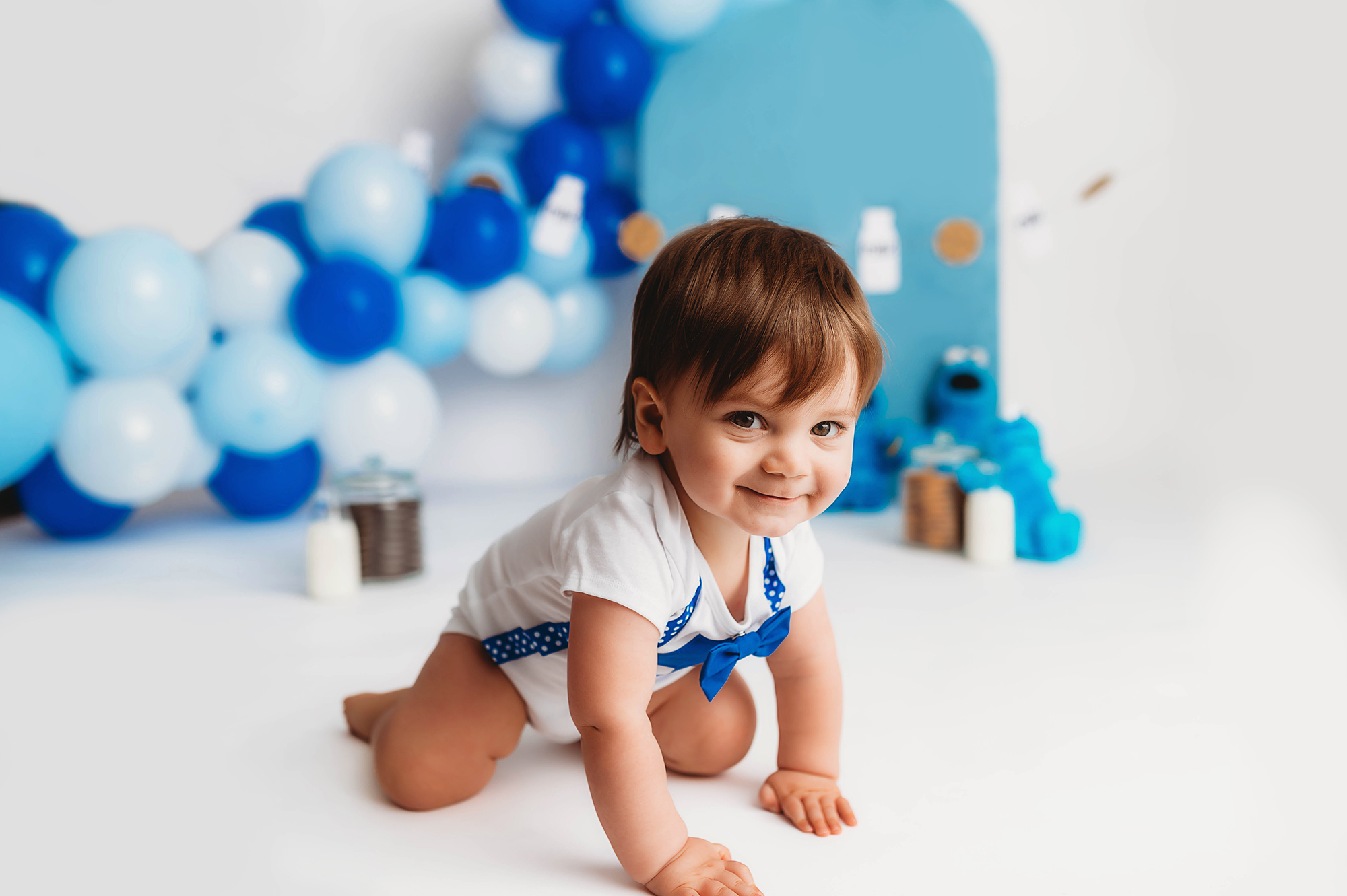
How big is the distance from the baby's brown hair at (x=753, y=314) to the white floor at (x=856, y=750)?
1.30ft

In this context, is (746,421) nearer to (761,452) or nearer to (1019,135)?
(761,452)

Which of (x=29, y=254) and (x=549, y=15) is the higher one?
(x=549, y=15)

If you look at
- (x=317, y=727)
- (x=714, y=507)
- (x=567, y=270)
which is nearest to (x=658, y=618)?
(x=714, y=507)

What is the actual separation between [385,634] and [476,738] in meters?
0.60

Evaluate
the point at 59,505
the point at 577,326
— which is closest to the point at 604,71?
the point at 577,326

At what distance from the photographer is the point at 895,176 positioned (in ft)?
8.21

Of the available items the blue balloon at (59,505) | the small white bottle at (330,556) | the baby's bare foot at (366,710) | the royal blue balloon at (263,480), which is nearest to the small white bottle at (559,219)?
the royal blue balloon at (263,480)

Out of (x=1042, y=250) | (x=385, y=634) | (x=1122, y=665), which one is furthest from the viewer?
(x=1042, y=250)

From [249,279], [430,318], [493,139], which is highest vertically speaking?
[493,139]

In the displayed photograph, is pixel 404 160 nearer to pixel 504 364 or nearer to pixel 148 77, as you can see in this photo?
pixel 504 364

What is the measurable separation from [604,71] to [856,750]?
199cm

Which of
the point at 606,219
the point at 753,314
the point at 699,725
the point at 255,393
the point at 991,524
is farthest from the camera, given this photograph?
the point at 606,219

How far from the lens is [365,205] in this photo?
2.18 m

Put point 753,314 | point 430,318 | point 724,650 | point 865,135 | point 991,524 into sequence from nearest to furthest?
point 753,314, point 724,650, point 991,524, point 430,318, point 865,135
